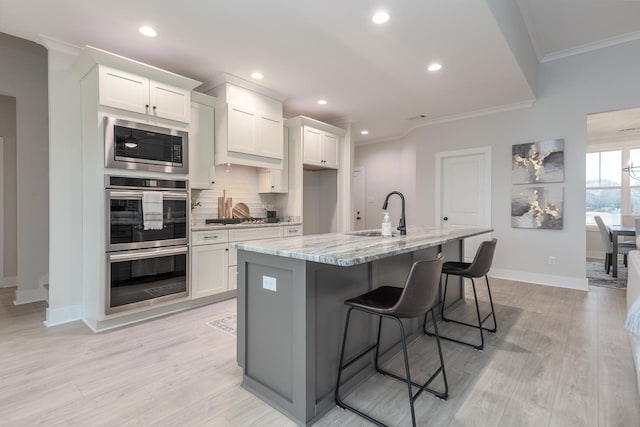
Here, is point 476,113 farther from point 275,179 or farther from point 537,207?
point 275,179

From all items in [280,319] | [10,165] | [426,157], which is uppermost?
[426,157]

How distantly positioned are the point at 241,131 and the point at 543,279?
4.62 metres

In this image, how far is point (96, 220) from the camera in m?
2.90

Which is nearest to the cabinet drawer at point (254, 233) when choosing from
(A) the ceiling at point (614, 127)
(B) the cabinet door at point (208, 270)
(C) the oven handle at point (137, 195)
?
(B) the cabinet door at point (208, 270)

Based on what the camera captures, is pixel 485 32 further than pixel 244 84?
No

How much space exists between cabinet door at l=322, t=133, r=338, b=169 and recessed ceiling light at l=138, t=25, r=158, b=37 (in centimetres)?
275

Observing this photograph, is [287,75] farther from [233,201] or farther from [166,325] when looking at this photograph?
[166,325]

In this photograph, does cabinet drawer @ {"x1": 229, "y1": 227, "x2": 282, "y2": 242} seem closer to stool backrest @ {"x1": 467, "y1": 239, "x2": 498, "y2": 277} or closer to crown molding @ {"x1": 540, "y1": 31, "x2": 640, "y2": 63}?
stool backrest @ {"x1": 467, "y1": 239, "x2": 498, "y2": 277}

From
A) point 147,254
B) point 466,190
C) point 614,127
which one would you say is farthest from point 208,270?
point 614,127

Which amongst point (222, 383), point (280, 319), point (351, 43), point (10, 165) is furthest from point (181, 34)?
point (10, 165)

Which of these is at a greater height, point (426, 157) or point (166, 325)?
point (426, 157)

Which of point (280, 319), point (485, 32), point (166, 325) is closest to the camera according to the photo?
point (280, 319)

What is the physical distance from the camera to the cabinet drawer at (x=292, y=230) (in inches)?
172

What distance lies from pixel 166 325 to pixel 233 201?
189cm
